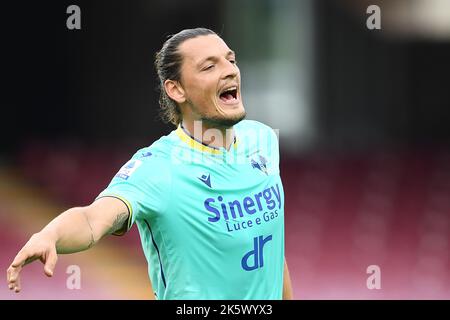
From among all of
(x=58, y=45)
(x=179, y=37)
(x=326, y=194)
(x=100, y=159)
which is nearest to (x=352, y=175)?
(x=326, y=194)

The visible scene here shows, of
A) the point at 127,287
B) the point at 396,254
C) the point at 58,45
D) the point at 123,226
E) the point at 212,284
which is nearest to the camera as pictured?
the point at 123,226

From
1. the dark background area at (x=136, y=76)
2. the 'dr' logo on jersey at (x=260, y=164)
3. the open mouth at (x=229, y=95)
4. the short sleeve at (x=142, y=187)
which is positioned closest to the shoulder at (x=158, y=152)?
the short sleeve at (x=142, y=187)

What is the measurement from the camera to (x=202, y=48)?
13.7 feet

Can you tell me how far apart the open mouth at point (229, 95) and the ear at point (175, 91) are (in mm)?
184

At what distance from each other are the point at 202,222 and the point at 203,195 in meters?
0.12

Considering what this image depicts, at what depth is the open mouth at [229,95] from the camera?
13.6 ft

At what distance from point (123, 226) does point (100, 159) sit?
754 cm

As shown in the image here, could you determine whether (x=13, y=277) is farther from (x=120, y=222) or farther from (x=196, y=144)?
(x=196, y=144)

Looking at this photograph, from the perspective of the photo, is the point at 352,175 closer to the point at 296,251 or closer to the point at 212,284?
the point at 296,251

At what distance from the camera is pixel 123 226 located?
12.5ft

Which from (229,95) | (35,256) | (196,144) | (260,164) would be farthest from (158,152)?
(35,256)

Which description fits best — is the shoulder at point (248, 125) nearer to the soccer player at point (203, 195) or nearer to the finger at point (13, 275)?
the soccer player at point (203, 195)

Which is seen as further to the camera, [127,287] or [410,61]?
[410,61]

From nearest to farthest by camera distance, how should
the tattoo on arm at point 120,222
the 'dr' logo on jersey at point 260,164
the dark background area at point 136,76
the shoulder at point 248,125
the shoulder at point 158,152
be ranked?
1. the tattoo on arm at point 120,222
2. the shoulder at point 158,152
3. the 'dr' logo on jersey at point 260,164
4. the shoulder at point 248,125
5. the dark background area at point 136,76
